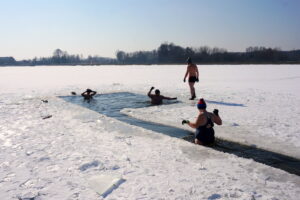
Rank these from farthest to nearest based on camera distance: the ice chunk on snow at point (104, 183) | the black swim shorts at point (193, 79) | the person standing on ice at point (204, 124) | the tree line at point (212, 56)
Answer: the tree line at point (212, 56) → the black swim shorts at point (193, 79) → the person standing on ice at point (204, 124) → the ice chunk on snow at point (104, 183)

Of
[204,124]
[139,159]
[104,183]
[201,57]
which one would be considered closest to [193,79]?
[204,124]

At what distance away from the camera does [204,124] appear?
5.49m

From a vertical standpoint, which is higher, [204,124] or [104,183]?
[204,124]

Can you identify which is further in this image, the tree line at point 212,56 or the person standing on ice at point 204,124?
the tree line at point 212,56

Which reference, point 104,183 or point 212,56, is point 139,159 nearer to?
point 104,183

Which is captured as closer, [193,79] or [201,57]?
[193,79]

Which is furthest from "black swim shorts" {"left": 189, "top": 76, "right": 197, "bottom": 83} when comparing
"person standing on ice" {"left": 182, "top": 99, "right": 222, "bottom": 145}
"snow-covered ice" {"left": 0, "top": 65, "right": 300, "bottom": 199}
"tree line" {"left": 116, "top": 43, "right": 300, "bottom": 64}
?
"tree line" {"left": 116, "top": 43, "right": 300, "bottom": 64}

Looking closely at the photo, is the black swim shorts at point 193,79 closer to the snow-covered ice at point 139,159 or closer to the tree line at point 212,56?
the snow-covered ice at point 139,159

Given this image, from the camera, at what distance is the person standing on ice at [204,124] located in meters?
5.38

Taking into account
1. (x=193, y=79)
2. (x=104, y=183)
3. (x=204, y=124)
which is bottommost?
(x=104, y=183)

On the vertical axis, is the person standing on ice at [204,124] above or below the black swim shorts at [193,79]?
below

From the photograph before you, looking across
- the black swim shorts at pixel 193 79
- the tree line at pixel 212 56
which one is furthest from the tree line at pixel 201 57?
the black swim shorts at pixel 193 79

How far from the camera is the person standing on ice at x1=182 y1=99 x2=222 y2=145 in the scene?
5.38 metres

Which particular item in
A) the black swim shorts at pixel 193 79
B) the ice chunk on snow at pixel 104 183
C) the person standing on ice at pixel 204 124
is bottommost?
the ice chunk on snow at pixel 104 183
